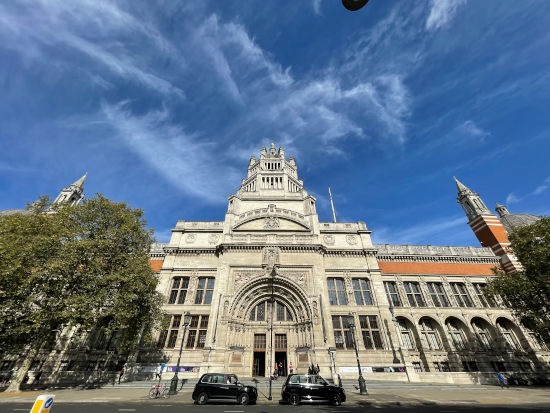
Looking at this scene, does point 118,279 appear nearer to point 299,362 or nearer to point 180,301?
point 180,301

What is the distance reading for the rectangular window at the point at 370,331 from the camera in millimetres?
23422

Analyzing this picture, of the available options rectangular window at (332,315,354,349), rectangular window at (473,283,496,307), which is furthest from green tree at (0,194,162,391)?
rectangular window at (473,283,496,307)

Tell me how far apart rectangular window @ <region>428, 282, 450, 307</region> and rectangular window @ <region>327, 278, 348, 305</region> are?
1216 centimetres

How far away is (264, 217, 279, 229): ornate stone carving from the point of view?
1199 inches

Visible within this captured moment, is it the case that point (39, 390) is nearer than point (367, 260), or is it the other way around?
point (39, 390)

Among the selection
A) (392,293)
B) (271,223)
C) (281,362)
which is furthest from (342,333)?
(271,223)

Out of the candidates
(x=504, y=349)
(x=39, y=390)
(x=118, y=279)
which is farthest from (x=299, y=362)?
(x=504, y=349)

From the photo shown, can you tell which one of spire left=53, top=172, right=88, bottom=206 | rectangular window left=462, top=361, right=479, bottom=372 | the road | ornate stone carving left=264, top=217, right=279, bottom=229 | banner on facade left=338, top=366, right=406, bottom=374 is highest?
spire left=53, top=172, right=88, bottom=206

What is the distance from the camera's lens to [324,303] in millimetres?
24547

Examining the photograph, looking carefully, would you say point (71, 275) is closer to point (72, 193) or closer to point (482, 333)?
point (72, 193)

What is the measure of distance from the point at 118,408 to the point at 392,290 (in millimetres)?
28740

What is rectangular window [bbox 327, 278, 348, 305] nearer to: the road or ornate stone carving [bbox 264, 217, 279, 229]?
ornate stone carving [bbox 264, 217, 279, 229]

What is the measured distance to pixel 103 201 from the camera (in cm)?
2003

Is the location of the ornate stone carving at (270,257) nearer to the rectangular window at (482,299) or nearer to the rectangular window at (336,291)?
the rectangular window at (336,291)
